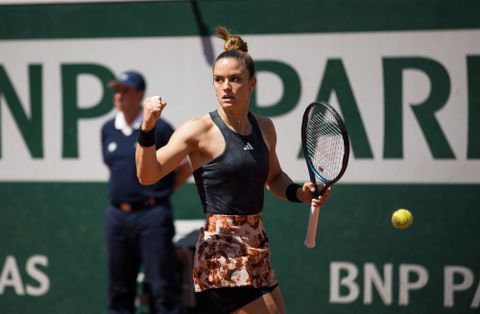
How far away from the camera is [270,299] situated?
3.97 m

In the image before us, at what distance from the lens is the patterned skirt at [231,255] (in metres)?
3.97

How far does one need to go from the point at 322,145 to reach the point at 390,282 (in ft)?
6.70

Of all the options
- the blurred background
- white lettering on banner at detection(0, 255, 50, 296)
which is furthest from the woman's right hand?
white lettering on banner at detection(0, 255, 50, 296)

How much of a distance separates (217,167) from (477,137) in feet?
8.29

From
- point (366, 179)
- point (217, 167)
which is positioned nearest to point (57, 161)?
point (366, 179)

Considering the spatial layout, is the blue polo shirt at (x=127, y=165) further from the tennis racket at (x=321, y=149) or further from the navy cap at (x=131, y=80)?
the tennis racket at (x=321, y=149)

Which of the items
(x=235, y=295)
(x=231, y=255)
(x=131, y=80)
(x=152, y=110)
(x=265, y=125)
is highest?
(x=131, y=80)

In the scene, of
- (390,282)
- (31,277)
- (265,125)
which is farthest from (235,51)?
(31,277)

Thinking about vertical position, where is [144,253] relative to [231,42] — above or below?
below

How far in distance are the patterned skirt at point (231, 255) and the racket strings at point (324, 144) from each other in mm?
424

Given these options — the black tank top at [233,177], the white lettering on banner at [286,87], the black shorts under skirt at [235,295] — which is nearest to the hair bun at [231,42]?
the black tank top at [233,177]

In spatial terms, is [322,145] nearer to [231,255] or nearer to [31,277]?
[231,255]

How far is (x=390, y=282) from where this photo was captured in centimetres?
604

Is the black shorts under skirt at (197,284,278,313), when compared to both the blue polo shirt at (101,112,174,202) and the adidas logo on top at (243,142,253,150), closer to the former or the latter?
the adidas logo on top at (243,142,253,150)
